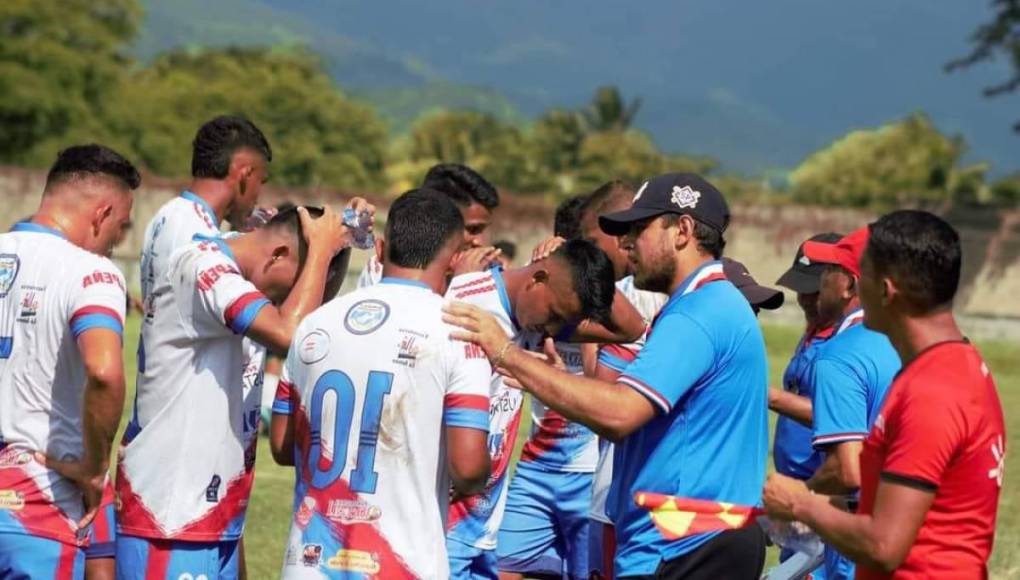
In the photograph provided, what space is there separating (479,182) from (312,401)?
367 centimetres

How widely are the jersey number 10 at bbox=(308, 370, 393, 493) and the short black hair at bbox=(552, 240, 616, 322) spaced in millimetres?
1479

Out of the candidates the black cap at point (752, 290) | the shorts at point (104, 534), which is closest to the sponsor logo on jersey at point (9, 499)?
the shorts at point (104, 534)

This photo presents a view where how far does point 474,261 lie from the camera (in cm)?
737

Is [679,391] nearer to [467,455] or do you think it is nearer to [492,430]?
[467,455]

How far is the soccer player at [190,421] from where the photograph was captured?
21.2 feet

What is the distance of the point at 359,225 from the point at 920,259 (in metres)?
2.72

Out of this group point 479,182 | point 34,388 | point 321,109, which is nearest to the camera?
point 34,388

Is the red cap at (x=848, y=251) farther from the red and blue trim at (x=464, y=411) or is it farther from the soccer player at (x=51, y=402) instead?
the soccer player at (x=51, y=402)

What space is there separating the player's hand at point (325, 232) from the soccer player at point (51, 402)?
818mm

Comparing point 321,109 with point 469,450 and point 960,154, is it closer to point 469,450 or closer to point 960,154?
point 960,154

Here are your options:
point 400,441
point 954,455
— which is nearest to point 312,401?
point 400,441

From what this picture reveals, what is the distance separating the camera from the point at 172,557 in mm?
6496

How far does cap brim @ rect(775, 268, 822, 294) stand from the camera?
8.16m

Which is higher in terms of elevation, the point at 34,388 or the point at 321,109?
the point at 321,109
